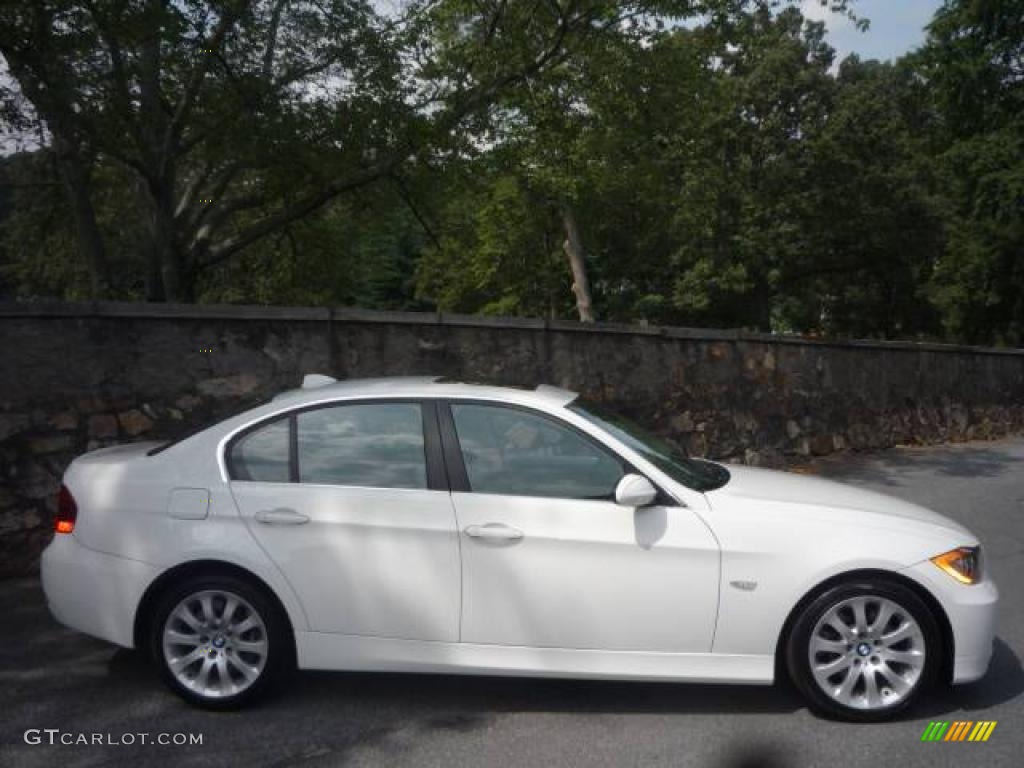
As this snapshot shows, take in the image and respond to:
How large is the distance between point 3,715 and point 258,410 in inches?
66.4

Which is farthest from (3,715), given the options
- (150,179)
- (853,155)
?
(853,155)

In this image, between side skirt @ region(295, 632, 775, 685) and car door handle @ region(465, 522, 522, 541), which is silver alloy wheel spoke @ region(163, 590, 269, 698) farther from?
car door handle @ region(465, 522, 522, 541)

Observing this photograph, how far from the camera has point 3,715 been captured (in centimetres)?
410

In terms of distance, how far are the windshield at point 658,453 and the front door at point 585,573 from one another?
30 centimetres

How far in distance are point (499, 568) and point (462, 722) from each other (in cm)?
68

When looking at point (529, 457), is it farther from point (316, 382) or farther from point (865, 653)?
point (865, 653)

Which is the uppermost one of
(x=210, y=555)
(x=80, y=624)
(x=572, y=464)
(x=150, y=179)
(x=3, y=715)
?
(x=150, y=179)

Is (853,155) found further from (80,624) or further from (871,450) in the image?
(80,624)

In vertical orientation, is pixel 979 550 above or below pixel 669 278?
below

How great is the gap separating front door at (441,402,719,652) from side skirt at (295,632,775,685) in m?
0.04

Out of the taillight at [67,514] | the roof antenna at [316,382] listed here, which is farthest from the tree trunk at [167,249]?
the taillight at [67,514]

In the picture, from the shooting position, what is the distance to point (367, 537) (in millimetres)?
4078

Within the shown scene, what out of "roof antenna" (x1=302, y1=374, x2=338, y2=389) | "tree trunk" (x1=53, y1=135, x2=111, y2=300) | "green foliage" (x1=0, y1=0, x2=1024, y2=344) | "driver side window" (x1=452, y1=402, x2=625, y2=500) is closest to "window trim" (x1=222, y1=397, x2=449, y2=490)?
"driver side window" (x1=452, y1=402, x2=625, y2=500)

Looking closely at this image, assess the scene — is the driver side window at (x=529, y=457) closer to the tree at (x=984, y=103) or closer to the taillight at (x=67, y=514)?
the taillight at (x=67, y=514)
